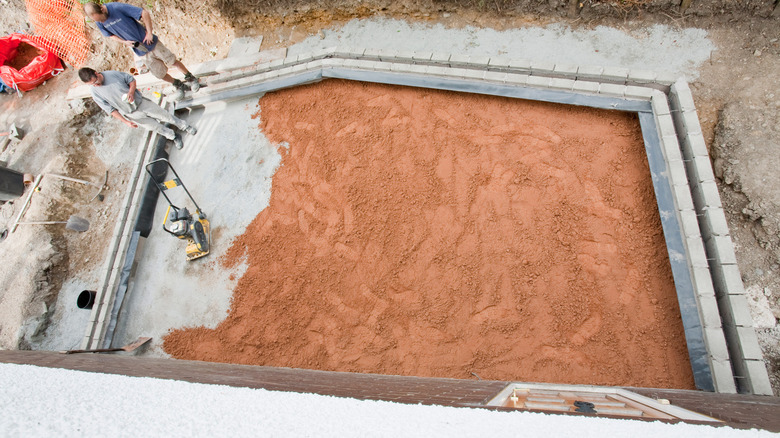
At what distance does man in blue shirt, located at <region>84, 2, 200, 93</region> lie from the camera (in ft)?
17.1

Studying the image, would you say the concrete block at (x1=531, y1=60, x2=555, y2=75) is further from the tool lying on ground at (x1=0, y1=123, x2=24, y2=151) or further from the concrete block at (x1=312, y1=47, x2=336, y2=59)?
the tool lying on ground at (x1=0, y1=123, x2=24, y2=151)

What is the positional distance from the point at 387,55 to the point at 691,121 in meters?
3.72

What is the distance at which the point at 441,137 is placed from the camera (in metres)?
5.15

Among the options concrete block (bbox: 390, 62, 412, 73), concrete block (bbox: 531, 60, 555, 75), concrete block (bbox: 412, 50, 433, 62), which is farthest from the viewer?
concrete block (bbox: 390, 62, 412, 73)

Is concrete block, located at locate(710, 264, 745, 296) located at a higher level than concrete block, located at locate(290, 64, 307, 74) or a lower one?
lower

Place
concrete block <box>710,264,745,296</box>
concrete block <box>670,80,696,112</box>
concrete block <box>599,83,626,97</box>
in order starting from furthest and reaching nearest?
concrete block <box>599,83,626,97</box>
concrete block <box>670,80,696,112</box>
concrete block <box>710,264,745,296</box>

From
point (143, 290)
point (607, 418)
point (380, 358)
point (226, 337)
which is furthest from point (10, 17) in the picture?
point (607, 418)

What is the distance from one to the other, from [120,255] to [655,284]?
679 cm

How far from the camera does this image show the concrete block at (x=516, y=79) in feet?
15.7

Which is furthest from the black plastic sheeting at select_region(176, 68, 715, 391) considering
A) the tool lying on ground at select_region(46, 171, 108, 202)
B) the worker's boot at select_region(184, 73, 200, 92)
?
the tool lying on ground at select_region(46, 171, 108, 202)

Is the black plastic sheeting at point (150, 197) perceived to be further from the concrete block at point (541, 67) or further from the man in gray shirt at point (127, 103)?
the concrete block at point (541, 67)

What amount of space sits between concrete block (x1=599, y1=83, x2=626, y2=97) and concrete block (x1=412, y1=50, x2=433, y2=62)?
215 centimetres

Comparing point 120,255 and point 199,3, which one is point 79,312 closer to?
point 120,255

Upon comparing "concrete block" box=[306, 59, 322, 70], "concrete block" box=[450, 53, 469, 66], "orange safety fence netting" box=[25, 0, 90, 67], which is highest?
"orange safety fence netting" box=[25, 0, 90, 67]
